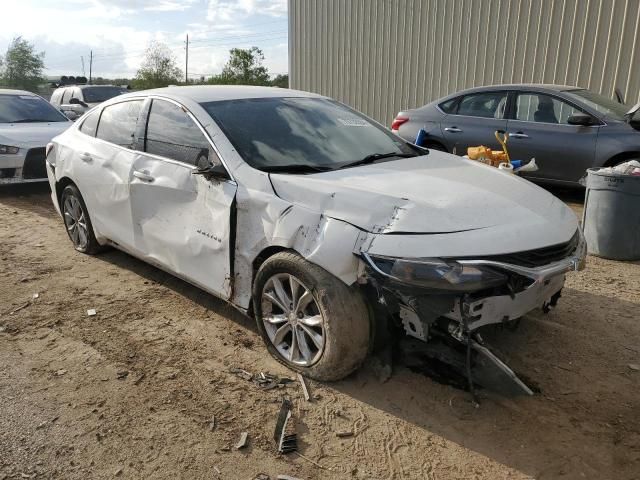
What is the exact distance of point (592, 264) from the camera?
17.4ft

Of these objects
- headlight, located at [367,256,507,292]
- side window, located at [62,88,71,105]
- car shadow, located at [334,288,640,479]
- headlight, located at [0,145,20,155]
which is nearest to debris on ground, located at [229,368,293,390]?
car shadow, located at [334,288,640,479]

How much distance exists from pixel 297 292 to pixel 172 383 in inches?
36.0

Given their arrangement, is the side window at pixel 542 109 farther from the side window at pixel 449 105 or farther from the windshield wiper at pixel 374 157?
the windshield wiper at pixel 374 157

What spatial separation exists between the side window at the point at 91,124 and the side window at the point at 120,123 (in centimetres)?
11

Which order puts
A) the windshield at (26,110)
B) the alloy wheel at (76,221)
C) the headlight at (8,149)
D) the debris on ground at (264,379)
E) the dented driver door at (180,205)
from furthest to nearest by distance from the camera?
the windshield at (26,110), the headlight at (8,149), the alloy wheel at (76,221), the dented driver door at (180,205), the debris on ground at (264,379)

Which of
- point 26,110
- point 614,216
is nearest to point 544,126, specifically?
point 614,216

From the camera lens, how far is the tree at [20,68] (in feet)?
127

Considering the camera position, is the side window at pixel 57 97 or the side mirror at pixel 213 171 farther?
the side window at pixel 57 97

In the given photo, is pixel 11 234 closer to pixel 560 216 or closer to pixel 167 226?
pixel 167 226

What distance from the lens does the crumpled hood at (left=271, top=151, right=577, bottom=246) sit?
288cm

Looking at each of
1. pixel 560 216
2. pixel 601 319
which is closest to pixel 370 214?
pixel 560 216

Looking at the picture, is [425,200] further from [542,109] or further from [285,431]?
[542,109]

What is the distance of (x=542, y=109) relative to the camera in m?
7.62

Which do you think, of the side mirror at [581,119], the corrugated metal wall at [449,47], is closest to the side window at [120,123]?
the side mirror at [581,119]
